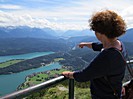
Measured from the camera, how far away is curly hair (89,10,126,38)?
2.83 m

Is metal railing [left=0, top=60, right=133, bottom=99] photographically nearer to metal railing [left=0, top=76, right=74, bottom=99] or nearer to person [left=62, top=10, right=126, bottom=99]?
metal railing [left=0, top=76, right=74, bottom=99]

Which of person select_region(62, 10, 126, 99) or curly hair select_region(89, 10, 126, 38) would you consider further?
curly hair select_region(89, 10, 126, 38)

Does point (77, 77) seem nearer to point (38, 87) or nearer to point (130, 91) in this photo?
point (38, 87)

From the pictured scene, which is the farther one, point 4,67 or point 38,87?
point 4,67

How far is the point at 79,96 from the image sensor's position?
4957 mm

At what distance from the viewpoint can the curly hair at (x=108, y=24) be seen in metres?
2.83

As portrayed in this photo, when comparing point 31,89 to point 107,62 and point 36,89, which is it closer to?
point 36,89

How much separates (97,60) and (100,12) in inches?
22.1

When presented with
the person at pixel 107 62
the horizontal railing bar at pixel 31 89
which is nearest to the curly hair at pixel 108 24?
the person at pixel 107 62

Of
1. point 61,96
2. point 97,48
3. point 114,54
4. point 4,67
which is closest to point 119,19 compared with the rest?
point 114,54

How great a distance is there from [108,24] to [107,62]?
0.41 meters

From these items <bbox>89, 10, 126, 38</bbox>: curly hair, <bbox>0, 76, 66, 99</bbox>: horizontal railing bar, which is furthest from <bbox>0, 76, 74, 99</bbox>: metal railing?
<bbox>89, 10, 126, 38</bbox>: curly hair

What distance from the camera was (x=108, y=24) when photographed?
2834 mm

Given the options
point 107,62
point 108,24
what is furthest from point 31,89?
point 108,24
